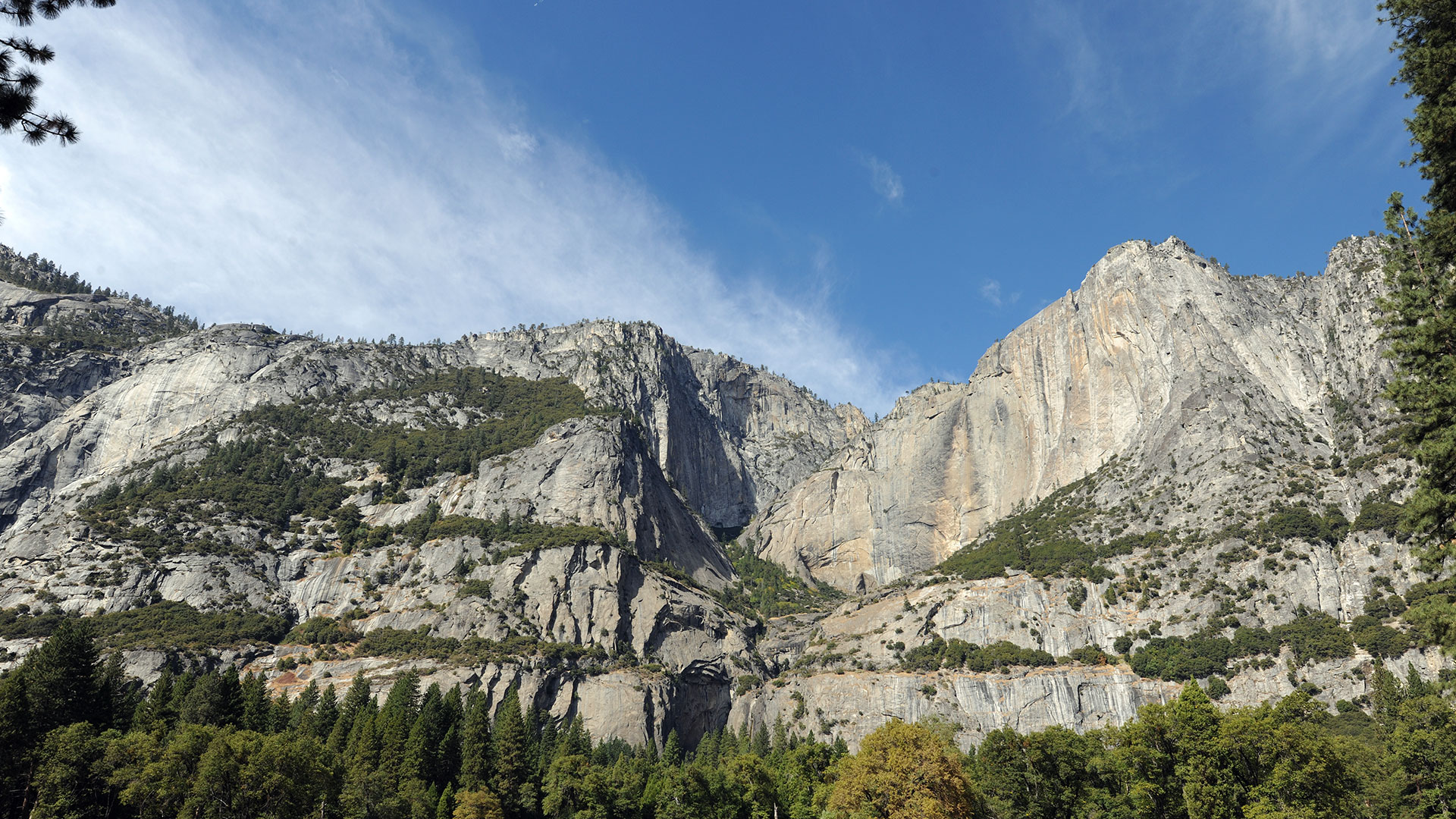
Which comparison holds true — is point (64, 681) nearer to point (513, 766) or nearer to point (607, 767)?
point (513, 766)

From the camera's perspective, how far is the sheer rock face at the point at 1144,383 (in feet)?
461

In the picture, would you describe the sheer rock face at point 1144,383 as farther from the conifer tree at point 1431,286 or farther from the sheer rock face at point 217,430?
the conifer tree at point 1431,286

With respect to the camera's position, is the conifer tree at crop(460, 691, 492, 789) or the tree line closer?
the tree line

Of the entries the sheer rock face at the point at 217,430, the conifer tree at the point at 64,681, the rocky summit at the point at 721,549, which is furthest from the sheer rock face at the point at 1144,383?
the conifer tree at the point at 64,681

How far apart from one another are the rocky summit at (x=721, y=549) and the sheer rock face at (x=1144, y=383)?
2.23 feet

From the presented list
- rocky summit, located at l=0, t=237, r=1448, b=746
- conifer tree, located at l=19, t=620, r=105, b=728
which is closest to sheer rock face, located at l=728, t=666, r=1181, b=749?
rocky summit, located at l=0, t=237, r=1448, b=746

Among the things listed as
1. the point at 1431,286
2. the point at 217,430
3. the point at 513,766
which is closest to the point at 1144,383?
the point at 513,766

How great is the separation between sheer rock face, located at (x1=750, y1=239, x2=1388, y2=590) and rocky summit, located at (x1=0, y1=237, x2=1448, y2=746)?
680 mm

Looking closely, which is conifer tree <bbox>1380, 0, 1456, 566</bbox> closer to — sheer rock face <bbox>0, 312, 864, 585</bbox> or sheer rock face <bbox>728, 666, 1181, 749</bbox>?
sheer rock face <bbox>728, 666, 1181, 749</bbox>

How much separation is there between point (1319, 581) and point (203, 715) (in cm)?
13096

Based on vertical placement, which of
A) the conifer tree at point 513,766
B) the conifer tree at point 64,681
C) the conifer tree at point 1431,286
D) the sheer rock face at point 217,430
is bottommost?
the conifer tree at point 513,766

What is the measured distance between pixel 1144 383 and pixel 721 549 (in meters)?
103

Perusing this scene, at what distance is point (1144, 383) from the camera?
6363 inches

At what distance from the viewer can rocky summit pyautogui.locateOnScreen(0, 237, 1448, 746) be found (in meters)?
110
